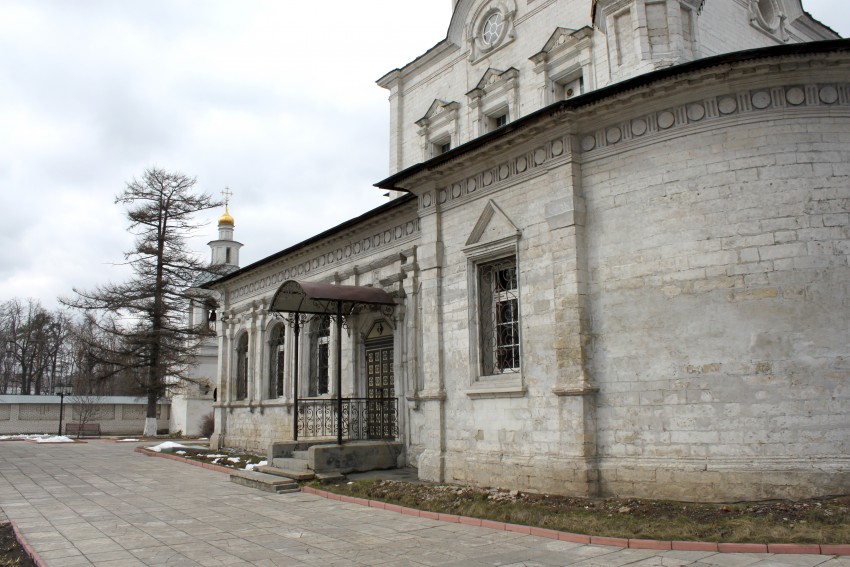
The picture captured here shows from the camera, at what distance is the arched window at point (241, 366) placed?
22.1 meters

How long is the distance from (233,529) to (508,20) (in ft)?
44.4

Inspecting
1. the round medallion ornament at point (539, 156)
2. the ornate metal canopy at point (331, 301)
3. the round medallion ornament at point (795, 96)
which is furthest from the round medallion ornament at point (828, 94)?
the ornate metal canopy at point (331, 301)

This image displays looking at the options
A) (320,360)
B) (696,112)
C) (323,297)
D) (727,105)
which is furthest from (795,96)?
(320,360)

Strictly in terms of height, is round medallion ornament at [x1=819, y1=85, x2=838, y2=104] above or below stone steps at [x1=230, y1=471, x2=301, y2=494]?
above

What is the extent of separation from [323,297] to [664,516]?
7.56 metres

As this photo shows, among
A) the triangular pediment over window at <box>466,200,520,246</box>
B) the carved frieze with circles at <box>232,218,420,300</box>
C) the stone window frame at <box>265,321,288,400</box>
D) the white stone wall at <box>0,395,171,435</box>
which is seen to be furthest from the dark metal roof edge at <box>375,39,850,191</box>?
the white stone wall at <box>0,395,171,435</box>

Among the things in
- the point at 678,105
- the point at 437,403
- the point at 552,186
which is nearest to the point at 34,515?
the point at 437,403

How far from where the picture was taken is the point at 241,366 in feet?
73.6

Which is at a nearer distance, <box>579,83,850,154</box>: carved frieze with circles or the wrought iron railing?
<box>579,83,850,154</box>: carved frieze with circles

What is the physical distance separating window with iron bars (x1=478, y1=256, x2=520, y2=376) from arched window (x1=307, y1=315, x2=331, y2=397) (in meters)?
7.15

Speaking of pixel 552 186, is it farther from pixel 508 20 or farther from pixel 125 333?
pixel 125 333

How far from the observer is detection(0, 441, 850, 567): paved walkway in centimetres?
654

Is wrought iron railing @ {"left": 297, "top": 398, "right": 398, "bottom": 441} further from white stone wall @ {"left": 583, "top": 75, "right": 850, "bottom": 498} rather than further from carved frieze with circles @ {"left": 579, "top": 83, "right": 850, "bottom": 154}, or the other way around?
carved frieze with circles @ {"left": 579, "top": 83, "right": 850, "bottom": 154}

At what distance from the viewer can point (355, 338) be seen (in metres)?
16.2
